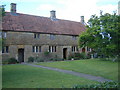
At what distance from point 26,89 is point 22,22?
2254cm

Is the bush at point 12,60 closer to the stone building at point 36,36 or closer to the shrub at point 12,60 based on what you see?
the shrub at point 12,60

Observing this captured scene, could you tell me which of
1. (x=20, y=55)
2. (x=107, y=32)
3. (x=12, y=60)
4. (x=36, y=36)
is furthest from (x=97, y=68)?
(x=20, y=55)

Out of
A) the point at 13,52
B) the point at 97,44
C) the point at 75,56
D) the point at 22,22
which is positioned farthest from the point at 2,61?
the point at 97,44

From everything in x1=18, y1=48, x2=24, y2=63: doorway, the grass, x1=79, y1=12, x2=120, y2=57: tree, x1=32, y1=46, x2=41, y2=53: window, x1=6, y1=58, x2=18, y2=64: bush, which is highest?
x1=79, y1=12, x2=120, y2=57: tree

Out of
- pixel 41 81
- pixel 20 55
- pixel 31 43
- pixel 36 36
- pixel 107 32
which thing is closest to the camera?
pixel 107 32

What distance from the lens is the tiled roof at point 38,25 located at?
91.7 ft

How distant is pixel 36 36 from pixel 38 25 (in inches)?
104

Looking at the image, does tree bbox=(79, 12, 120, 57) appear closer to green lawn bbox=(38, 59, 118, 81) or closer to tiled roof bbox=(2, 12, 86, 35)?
green lawn bbox=(38, 59, 118, 81)

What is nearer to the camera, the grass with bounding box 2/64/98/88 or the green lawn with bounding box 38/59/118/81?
the grass with bounding box 2/64/98/88

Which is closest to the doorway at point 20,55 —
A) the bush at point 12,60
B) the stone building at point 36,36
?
the stone building at point 36,36

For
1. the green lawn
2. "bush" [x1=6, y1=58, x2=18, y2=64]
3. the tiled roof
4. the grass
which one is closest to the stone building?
the tiled roof

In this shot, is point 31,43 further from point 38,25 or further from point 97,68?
point 97,68

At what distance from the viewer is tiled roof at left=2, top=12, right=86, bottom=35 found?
91.7ft

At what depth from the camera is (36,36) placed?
3006 centimetres
